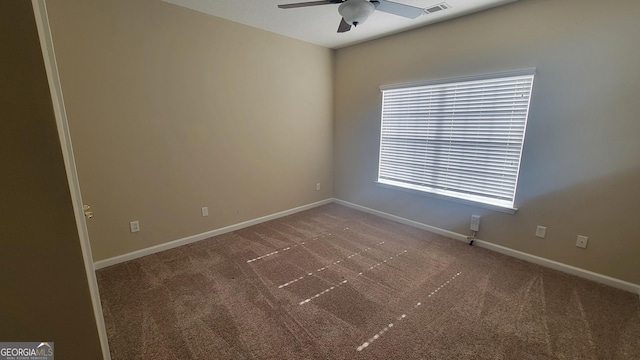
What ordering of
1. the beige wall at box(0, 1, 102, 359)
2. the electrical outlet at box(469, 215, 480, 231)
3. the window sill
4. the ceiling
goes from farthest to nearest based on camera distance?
1. the electrical outlet at box(469, 215, 480, 231)
2. the window sill
3. the ceiling
4. the beige wall at box(0, 1, 102, 359)

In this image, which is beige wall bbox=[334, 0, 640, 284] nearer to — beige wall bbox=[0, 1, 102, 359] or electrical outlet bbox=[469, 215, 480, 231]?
electrical outlet bbox=[469, 215, 480, 231]

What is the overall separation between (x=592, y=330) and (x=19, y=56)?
10.6 feet

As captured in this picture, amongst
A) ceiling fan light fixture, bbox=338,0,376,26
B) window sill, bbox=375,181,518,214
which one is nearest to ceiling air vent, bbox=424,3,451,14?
ceiling fan light fixture, bbox=338,0,376,26

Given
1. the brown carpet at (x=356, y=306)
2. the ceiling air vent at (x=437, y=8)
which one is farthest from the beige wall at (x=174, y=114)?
the ceiling air vent at (x=437, y=8)

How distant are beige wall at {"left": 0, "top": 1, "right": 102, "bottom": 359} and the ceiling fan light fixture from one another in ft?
6.38

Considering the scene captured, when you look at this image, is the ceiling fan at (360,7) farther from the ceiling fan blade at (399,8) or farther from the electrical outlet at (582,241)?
the electrical outlet at (582,241)

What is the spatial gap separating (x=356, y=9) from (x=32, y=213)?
2254 mm

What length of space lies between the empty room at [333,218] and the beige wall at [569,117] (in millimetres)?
15

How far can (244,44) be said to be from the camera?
3170 mm

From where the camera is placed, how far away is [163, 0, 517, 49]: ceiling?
256 centimetres
